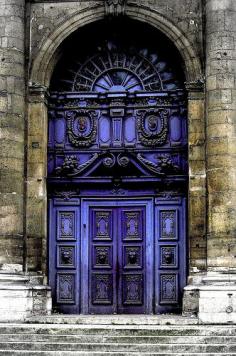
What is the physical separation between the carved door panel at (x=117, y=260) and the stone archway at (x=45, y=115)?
1031mm

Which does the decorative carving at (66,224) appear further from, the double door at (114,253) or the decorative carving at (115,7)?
the decorative carving at (115,7)

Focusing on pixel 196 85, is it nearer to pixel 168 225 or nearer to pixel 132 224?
pixel 168 225

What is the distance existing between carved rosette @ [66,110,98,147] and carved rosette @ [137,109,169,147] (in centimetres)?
90

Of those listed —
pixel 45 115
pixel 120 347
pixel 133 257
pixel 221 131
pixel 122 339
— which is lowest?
pixel 120 347

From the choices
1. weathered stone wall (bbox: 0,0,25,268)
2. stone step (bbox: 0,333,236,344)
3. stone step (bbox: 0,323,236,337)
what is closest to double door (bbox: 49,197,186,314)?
weathered stone wall (bbox: 0,0,25,268)

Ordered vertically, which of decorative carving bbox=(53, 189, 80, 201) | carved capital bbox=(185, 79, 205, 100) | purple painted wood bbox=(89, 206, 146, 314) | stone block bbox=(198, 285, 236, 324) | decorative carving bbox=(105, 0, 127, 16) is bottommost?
stone block bbox=(198, 285, 236, 324)

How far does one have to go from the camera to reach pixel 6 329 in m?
15.0

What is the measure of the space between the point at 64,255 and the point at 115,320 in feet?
8.55

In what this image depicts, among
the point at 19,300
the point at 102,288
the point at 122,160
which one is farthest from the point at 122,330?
the point at 122,160

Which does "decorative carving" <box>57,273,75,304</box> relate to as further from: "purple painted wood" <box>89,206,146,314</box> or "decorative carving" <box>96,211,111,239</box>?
"decorative carving" <box>96,211,111,239</box>

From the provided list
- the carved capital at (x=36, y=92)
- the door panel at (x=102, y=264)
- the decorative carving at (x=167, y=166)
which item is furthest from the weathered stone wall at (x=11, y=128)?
the decorative carving at (x=167, y=166)

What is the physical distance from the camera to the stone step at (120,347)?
14047mm

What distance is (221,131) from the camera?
16.6 meters

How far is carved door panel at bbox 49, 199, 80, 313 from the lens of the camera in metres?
17.8
